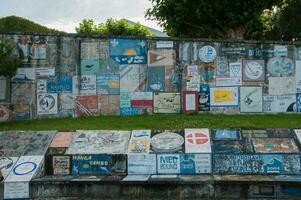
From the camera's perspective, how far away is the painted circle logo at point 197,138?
1223 centimetres

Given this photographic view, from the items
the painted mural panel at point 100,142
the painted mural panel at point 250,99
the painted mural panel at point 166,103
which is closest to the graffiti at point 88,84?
the painted mural panel at point 166,103

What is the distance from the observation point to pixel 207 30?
27.2 metres

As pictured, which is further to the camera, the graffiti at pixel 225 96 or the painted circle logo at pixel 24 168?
the graffiti at pixel 225 96

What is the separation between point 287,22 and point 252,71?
1857 centimetres

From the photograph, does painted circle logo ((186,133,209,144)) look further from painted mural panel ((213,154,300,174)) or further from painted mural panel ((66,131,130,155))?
painted mural panel ((66,131,130,155))

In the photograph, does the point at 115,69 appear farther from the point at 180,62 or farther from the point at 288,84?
the point at 288,84

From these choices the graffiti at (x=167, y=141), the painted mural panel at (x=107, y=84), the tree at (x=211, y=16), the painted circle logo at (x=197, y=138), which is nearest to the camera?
the graffiti at (x=167, y=141)

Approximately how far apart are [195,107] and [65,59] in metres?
4.26

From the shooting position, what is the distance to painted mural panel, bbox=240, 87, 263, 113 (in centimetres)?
1631

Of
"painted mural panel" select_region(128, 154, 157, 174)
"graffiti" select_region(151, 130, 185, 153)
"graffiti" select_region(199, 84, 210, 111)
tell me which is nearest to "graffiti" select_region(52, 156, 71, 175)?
"painted mural panel" select_region(128, 154, 157, 174)

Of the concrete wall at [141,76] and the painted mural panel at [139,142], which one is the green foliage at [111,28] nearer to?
the concrete wall at [141,76]

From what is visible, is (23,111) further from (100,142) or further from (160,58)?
(100,142)

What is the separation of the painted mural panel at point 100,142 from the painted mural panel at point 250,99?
15.6 feet

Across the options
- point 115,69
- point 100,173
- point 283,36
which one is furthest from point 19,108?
point 283,36
